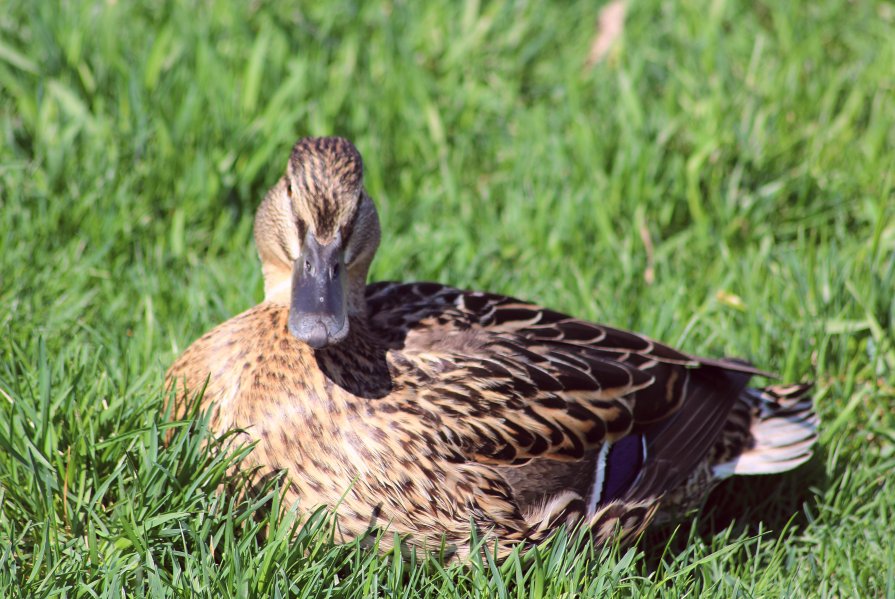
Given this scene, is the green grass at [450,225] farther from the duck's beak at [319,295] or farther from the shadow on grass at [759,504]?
the duck's beak at [319,295]

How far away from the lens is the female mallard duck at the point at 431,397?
352 centimetres

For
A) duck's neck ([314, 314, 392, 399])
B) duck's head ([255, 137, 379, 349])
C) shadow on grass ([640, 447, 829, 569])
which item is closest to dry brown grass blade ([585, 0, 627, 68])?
shadow on grass ([640, 447, 829, 569])

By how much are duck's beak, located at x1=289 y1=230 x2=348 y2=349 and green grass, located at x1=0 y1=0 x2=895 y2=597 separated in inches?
18.9

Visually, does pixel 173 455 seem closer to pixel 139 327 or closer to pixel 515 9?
pixel 139 327

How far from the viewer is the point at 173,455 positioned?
335cm

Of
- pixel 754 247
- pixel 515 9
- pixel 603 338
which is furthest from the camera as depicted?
pixel 515 9

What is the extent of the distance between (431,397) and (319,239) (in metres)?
0.62

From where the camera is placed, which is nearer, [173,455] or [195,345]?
[173,455]

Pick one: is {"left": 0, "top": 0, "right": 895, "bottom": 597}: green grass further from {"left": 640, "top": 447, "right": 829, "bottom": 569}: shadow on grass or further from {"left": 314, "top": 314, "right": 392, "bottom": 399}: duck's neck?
{"left": 314, "top": 314, "right": 392, "bottom": 399}: duck's neck

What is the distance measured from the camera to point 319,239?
359 cm

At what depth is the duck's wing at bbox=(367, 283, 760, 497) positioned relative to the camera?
146 inches

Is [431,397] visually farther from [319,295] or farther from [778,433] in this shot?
[778,433]

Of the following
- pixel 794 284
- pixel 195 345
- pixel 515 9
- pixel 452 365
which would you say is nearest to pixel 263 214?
pixel 195 345

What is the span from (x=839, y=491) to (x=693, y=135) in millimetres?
2041
